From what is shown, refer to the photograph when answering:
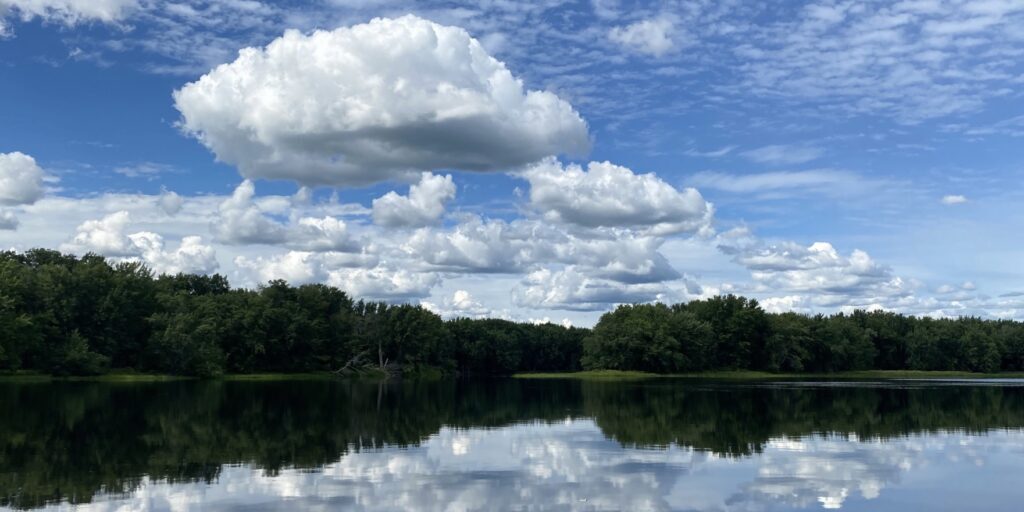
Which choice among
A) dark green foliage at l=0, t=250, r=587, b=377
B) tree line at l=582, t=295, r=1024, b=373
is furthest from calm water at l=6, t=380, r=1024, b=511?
tree line at l=582, t=295, r=1024, b=373

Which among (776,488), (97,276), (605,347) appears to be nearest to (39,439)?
(776,488)

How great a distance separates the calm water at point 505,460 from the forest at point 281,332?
66107mm

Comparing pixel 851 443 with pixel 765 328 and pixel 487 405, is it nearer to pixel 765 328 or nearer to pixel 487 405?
pixel 487 405

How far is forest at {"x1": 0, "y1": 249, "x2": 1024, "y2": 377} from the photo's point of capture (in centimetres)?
11394

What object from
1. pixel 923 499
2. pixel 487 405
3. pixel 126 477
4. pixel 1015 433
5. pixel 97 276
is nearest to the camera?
pixel 923 499

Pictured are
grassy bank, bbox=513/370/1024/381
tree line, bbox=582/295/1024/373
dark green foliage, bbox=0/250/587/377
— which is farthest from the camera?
tree line, bbox=582/295/1024/373

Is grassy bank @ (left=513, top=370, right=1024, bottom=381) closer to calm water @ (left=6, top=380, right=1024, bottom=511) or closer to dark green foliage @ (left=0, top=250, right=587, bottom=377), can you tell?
dark green foliage @ (left=0, top=250, right=587, bottom=377)

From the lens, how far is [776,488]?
24.8 m

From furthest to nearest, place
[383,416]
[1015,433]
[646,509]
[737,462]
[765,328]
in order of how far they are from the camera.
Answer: [765,328] < [383,416] < [1015,433] < [737,462] < [646,509]

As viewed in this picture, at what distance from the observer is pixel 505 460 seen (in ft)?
101

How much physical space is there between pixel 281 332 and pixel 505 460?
13202 centimetres

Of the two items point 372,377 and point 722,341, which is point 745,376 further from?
point 372,377

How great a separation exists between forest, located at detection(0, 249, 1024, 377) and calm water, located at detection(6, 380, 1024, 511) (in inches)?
2603

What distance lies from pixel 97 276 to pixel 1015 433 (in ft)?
393
